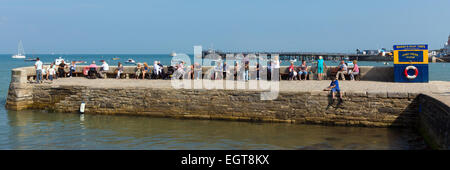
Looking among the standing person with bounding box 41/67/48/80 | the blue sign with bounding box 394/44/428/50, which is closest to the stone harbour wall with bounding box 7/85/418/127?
the standing person with bounding box 41/67/48/80

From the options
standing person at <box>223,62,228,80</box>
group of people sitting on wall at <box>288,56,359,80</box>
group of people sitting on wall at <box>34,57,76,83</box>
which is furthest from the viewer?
group of people sitting on wall at <box>34,57,76,83</box>

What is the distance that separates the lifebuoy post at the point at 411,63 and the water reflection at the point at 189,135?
4162 millimetres

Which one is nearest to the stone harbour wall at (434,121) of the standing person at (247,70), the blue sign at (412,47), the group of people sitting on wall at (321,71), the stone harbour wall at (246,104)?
the stone harbour wall at (246,104)

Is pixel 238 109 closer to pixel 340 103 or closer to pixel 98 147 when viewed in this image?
pixel 340 103

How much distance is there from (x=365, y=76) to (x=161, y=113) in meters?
8.55

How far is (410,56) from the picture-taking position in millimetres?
15891

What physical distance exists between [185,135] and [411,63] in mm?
9322

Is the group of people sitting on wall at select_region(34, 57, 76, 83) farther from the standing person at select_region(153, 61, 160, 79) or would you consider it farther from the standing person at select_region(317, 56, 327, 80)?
the standing person at select_region(317, 56, 327, 80)

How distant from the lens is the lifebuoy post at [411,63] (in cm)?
1565

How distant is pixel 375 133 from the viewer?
40.2 ft

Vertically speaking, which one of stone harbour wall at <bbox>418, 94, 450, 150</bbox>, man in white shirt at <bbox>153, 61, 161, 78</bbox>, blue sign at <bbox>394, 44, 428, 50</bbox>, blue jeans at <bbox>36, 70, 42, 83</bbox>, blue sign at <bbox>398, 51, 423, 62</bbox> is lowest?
stone harbour wall at <bbox>418, 94, 450, 150</bbox>

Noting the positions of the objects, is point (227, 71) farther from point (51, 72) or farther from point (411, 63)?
point (51, 72)

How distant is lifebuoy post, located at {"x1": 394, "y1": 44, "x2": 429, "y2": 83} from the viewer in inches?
616
